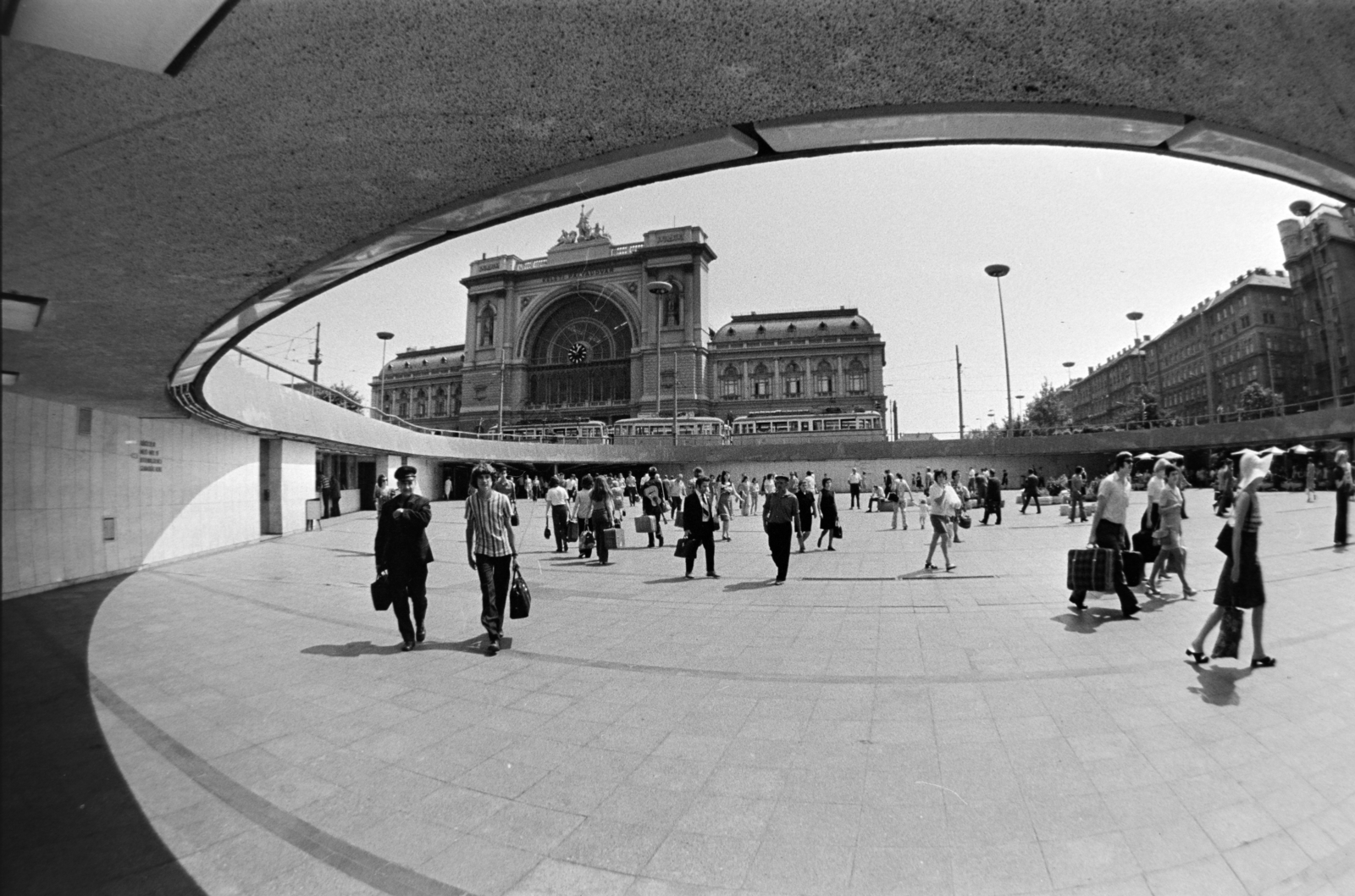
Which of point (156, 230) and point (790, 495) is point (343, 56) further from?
point (790, 495)

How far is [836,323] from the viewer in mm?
72250

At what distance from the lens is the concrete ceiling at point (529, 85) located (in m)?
1.87

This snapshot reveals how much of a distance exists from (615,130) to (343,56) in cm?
98

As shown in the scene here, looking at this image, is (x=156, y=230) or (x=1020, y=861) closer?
(x=1020, y=861)

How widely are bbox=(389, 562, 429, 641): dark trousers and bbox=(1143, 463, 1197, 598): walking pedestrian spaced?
8.22 m

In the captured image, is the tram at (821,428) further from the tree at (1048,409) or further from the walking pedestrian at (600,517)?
the walking pedestrian at (600,517)

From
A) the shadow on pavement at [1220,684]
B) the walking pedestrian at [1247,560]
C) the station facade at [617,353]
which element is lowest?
the shadow on pavement at [1220,684]

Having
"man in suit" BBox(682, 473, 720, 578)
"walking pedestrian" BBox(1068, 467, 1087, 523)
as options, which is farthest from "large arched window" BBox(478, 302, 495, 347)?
"man in suit" BBox(682, 473, 720, 578)

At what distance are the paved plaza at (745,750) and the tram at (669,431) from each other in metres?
36.2

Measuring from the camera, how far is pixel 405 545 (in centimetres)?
573

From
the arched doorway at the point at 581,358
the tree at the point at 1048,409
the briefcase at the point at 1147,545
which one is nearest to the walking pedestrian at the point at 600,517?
the briefcase at the point at 1147,545

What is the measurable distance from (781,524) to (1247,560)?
5291mm

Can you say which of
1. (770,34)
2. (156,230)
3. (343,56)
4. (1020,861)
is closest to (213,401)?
(156,230)

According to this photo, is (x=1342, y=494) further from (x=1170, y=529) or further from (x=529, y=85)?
(x=529, y=85)
